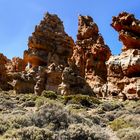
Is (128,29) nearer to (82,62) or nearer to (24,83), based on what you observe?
(82,62)

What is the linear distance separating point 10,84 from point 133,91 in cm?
1977

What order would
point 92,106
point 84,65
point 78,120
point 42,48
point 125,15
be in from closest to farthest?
1. point 78,120
2. point 92,106
3. point 125,15
4. point 84,65
5. point 42,48

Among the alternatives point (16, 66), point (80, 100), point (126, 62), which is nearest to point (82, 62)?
point (126, 62)

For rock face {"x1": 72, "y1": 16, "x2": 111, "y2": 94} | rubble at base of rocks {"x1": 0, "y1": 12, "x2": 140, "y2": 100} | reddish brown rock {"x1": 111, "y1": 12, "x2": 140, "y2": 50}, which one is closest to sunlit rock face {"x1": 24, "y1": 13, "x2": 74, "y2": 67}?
rubble at base of rocks {"x1": 0, "y1": 12, "x2": 140, "y2": 100}

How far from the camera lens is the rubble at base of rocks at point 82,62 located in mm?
37966

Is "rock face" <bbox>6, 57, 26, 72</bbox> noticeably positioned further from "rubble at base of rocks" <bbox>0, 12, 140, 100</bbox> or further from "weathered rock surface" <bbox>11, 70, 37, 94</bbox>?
"weathered rock surface" <bbox>11, 70, 37, 94</bbox>

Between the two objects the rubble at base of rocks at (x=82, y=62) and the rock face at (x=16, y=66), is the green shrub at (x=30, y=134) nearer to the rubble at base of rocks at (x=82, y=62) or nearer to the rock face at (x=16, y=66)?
the rubble at base of rocks at (x=82, y=62)

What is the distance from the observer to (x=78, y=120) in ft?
54.9

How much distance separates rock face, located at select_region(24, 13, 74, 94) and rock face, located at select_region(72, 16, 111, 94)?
22.5ft

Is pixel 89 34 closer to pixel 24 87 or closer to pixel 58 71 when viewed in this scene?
pixel 58 71

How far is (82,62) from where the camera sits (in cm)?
4812

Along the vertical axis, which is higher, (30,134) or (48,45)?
(48,45)

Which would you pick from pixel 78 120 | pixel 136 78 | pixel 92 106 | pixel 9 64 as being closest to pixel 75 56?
pixel 136 78

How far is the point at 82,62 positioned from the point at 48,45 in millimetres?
12579
